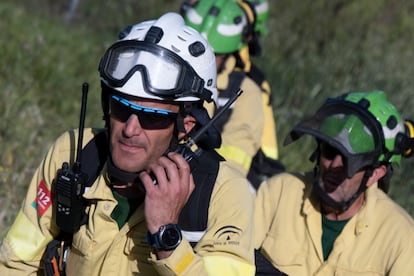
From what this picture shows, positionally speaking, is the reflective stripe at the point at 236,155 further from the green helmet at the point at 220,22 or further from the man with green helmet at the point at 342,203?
the green helmet at the point at 220,22

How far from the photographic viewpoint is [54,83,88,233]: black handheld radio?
388 cm

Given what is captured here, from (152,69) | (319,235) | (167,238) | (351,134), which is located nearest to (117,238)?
(167,238)

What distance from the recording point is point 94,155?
13.4 feet

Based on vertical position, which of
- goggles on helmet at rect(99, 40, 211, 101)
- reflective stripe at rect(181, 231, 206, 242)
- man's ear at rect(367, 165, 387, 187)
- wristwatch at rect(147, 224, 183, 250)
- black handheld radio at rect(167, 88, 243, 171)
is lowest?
man's ear at rect(367, 165, 387, 187)

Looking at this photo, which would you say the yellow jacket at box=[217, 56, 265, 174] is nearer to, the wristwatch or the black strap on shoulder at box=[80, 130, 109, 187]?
the black strap on shoulder at box=[80, 130, 109, 187]

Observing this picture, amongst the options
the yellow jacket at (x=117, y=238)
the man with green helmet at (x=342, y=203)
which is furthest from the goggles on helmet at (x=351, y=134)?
the yellow jacket at (x=117, y=238)

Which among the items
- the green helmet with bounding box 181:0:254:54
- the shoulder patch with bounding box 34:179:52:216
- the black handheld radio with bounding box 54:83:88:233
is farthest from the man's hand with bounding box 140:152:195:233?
the green helmet with bounding box 181:0:254:54

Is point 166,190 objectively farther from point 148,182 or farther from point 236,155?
point 236,155

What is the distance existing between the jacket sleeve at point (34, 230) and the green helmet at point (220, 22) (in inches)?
141

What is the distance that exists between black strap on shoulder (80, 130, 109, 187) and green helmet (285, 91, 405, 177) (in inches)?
74.2

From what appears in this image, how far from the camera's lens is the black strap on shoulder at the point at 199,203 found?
3.81m

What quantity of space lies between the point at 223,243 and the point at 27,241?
2.95 feet

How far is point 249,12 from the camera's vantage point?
8.24 m

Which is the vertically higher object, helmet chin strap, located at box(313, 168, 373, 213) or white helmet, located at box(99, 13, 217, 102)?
white helmet, located at box(99, 13, 217, 102)
